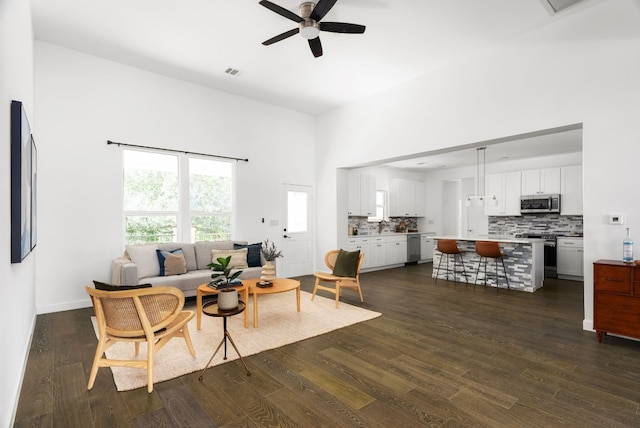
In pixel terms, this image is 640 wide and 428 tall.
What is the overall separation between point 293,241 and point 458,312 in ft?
11.9

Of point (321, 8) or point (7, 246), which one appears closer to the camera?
point (7, 246)

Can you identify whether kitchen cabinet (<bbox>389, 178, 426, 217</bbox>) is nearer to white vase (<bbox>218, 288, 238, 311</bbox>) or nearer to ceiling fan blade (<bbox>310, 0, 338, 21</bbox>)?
ceiling fan blade (<bbox>310, 0, 338, 21</bbox>)

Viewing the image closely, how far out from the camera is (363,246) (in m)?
7.74

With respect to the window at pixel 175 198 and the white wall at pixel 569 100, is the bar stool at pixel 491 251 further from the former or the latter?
the window at pixel 175 198

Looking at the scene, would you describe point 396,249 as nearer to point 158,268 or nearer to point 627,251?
point 627,251

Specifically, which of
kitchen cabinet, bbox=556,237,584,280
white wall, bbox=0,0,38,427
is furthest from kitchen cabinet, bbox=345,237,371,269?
white wall, bbox=0,0,38,427

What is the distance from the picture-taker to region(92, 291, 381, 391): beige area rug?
8.94ft

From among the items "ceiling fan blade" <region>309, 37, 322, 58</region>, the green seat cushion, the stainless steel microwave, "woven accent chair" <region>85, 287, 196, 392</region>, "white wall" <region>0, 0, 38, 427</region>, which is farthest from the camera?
the stainless steel microwave

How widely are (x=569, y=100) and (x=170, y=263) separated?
218 inches

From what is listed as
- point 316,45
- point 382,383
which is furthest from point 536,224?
point 382,383

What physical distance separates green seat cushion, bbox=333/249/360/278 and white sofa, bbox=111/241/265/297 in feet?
4.47

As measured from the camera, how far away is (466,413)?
214 cm

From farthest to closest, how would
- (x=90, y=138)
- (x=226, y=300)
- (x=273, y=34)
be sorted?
(x=90, y=138) → (x=273, y=34) → (x=226, y=300)

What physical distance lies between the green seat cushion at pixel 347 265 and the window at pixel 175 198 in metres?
2.34
